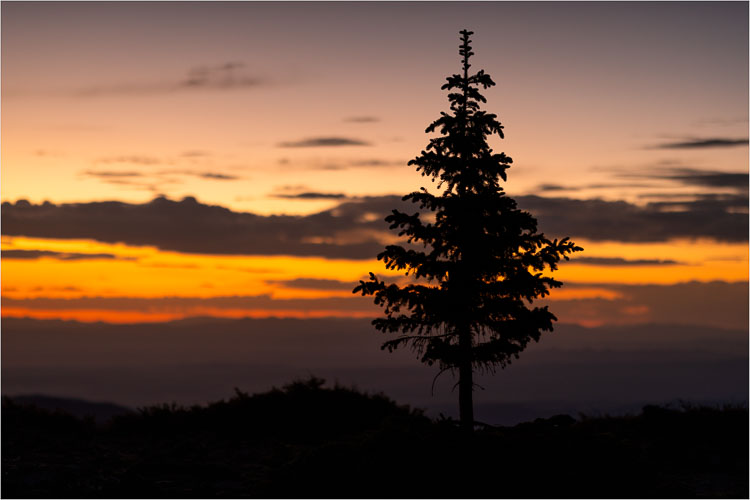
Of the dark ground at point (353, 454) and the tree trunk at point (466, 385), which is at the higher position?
the tree trunk at point (466, 385)

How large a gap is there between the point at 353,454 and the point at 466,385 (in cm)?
309

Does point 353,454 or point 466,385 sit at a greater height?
point 466,385

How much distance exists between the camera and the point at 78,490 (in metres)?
19.3

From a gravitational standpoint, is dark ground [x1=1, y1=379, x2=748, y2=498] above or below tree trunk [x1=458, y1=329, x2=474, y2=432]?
below

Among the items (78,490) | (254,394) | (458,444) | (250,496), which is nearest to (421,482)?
(458,444)

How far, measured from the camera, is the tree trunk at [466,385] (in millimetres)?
19188

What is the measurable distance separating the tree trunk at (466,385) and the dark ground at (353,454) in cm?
35

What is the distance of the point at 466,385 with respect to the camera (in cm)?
1934

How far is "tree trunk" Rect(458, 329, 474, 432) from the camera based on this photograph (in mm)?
19188

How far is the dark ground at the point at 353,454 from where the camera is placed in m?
18.6

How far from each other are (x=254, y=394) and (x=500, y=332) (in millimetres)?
11891

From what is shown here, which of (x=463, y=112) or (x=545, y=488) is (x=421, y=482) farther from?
(x=463, y=112)

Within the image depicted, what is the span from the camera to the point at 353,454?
19.7 metres

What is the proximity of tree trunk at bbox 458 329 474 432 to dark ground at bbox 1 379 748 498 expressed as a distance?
0.35m
